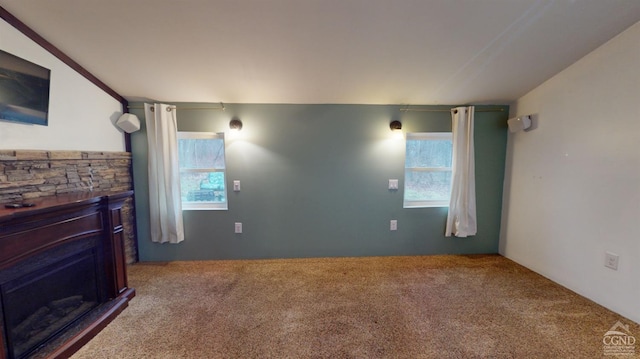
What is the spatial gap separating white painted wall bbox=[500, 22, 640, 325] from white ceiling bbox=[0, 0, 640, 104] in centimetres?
25

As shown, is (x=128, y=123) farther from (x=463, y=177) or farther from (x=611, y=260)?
(x=611, y=260)

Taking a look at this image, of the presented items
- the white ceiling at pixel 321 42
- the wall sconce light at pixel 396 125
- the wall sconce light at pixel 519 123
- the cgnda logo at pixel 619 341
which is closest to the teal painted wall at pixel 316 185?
the wall sconce light at pixel 396 125

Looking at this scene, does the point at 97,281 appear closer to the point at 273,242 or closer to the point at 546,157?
the point at 273,242

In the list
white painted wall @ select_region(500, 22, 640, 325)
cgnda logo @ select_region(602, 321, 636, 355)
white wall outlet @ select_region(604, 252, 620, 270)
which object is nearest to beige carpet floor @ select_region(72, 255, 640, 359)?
cgnda logo @ select_region(602, 321, 636, 355)

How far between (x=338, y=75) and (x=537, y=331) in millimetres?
2625

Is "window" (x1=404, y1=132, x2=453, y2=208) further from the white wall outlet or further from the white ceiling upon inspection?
the white wall outlet

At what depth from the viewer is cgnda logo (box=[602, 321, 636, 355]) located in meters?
1.51

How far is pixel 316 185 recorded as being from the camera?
282 centimetres

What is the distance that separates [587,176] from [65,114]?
468 cm

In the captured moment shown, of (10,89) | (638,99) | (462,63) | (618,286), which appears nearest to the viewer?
(10,89)

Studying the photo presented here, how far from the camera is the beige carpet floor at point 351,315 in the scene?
5.02 feet

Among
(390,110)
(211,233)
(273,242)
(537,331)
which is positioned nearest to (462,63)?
(390,110)

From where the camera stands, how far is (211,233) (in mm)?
2807

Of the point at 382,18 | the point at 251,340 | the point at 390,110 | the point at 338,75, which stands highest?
the point at 382,18
